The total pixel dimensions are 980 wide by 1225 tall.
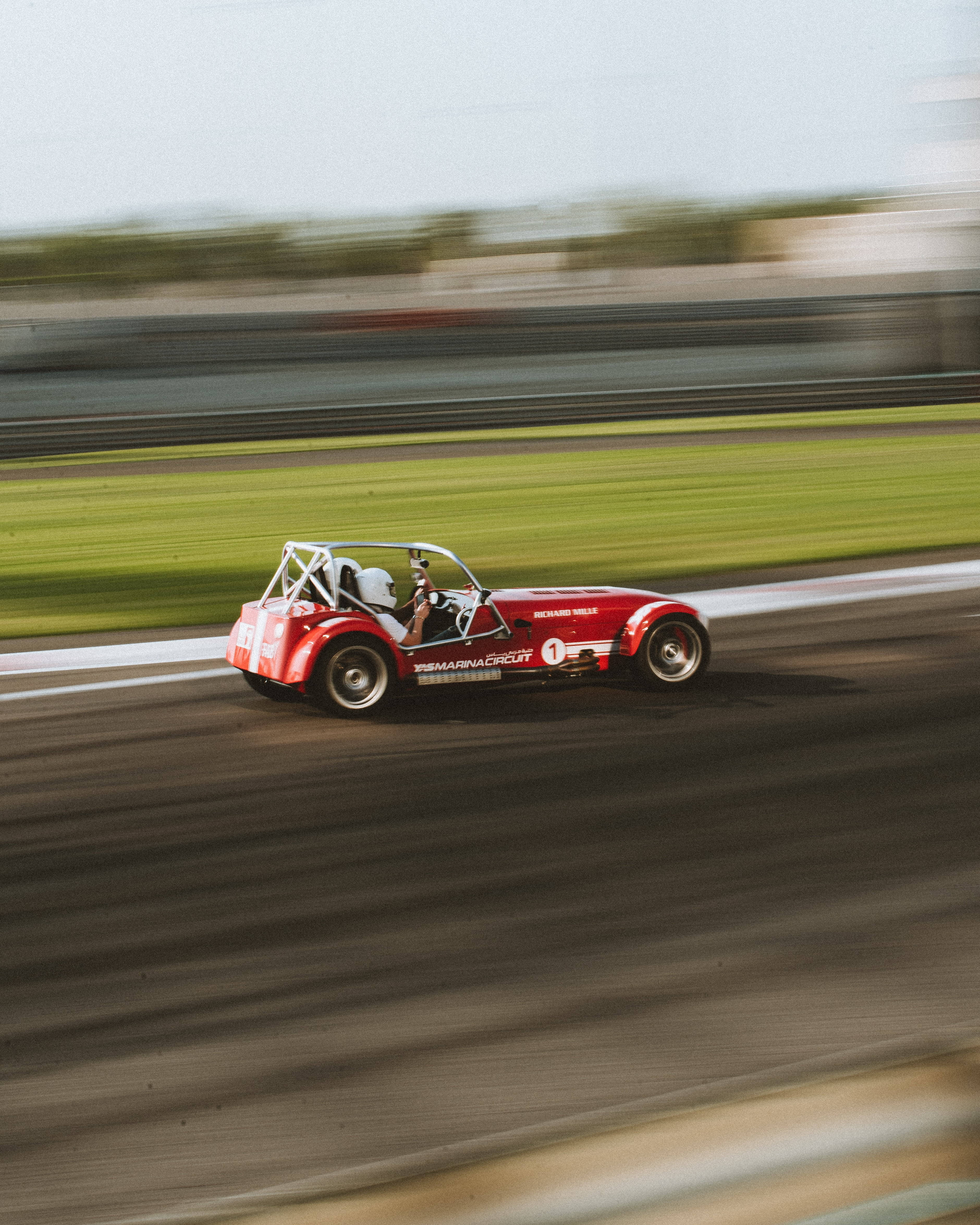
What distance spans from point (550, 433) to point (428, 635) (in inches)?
793

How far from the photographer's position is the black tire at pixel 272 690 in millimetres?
7688

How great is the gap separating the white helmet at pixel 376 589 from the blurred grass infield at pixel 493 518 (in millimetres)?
4001

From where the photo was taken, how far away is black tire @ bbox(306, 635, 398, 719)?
7.08m

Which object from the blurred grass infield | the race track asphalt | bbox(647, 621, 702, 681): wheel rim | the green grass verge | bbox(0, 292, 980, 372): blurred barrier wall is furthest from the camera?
bbox(0, 292, 980, 372): blurred barrier wall

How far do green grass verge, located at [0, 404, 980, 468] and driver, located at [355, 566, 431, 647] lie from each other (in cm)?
1784

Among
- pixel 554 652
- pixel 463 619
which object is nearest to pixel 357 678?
pixel 463 619

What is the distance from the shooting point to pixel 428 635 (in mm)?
7391

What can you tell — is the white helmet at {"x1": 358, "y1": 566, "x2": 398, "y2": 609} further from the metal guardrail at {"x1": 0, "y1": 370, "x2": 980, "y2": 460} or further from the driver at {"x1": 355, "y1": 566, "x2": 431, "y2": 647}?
the metal guardrail at {"x1": 0, "y1": 370, "x2": 980, "y2": 460}

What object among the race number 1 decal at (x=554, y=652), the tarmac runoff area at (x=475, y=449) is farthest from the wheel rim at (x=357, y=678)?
the tarmac runoff area at (x=475, y=449)

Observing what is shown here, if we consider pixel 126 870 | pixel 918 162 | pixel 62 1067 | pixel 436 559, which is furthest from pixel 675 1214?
pixel 918 162

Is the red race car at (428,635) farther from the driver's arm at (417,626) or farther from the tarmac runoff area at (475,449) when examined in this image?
the tarmac runoff area at (475,449)

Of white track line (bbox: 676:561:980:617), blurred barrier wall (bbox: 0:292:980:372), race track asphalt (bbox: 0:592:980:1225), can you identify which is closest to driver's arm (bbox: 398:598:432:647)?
race track asphalt (bbox: 0:592:980:1225)

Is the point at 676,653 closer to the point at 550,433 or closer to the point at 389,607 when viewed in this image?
the point at 389,607

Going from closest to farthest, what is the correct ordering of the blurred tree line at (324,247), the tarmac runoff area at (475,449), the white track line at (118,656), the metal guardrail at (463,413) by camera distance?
the white track line at (118,656), the tarmac runoff area at (475,449), the metal guardrail at (463,413), the blurred tree line at (324,247)
